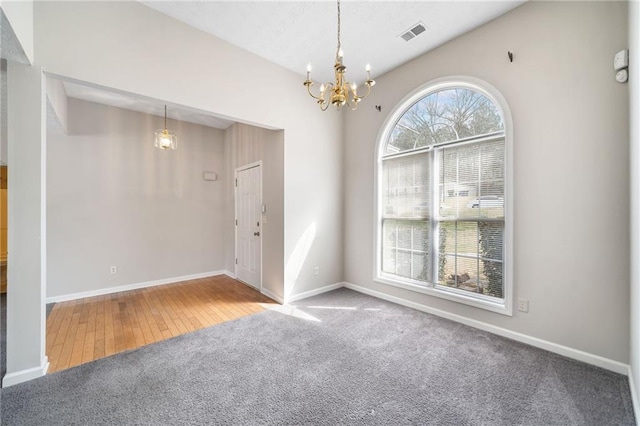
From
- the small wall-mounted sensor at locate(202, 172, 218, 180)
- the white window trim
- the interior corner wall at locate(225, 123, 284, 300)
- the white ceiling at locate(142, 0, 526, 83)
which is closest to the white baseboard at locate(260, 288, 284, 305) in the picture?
the interior corner wall at locate(225, 123, 284, 300)

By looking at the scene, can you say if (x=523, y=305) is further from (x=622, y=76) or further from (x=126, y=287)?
(x=126, y=287)

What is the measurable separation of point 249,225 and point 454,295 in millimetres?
3414

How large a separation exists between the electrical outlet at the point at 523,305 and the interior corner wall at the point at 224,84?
8.21ft

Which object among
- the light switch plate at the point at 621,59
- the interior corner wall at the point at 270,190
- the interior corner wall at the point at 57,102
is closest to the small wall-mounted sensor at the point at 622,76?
the light switch plate at the point at 621,59

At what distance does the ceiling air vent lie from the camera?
2.75 m

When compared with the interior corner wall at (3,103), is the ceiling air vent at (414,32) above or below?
above

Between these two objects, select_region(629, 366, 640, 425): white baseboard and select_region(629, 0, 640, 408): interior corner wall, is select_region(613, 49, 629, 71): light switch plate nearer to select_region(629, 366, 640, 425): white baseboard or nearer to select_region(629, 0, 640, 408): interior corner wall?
select_region(629, 0, 640, 408): interior corner wall

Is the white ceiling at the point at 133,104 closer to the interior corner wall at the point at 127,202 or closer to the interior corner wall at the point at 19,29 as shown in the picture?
the interior corner wall at the point at 127,202

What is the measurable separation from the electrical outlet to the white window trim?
70 millimetres

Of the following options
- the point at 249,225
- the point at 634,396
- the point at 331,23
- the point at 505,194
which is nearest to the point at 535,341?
the point at 634,396

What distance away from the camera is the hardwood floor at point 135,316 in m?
2.48

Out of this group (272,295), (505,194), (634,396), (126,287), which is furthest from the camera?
(126,287)

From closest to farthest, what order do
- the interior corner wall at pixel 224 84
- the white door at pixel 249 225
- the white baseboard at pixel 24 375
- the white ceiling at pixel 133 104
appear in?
the white baseboard at pixel 24 375 → the interior corner wall at pixel 224 84 → the white ceiling at pixel 133 104 → the white door at pixel 249 225

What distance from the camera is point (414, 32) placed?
9.35 feet
